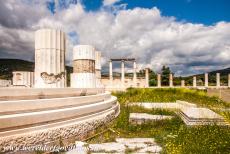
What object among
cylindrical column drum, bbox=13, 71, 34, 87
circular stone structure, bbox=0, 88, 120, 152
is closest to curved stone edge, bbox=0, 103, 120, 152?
circular stone structure, bbox=0, 88, 120, 152

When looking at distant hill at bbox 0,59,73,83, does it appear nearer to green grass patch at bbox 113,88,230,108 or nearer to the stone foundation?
green grass patch at bbox 113,88,230,108

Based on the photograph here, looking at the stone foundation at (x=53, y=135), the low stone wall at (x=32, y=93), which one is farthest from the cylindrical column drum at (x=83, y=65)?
the stone foundation at (x=53, y=135)

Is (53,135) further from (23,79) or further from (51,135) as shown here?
(23,79)

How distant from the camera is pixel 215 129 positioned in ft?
16.7

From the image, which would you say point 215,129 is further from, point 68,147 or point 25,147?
point 25,147

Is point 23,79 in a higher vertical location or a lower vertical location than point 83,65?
lower

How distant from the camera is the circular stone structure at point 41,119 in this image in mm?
3756

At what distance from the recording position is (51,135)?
4340 mm

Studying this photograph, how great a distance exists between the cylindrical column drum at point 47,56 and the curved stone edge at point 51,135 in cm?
300

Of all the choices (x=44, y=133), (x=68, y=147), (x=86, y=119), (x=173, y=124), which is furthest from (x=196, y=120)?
(x=44, y=133)

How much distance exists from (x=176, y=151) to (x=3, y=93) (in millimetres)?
3058

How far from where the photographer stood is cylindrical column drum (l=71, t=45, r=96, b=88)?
10142mm

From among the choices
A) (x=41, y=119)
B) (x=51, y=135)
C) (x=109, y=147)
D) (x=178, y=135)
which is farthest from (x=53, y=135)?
(x=178, y=135)

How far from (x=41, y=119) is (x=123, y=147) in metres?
1.58
